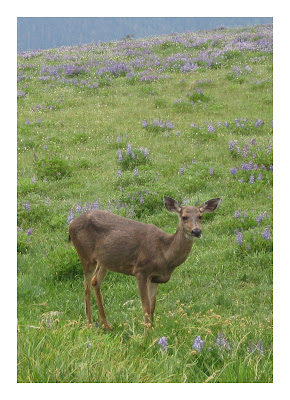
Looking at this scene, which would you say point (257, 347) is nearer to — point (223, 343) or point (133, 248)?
point (223, 343)

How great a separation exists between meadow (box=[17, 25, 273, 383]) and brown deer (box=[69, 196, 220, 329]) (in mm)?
504

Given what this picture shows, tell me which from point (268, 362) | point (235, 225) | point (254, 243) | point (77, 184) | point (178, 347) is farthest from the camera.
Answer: point (77, 184)

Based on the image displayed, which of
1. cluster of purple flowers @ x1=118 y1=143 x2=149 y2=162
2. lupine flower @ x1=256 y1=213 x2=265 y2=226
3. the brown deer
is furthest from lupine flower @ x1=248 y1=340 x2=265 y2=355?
cluster of purple flowers @ x1=118 y1=143 x2=149 y2=162

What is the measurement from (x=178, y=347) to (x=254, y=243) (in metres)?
3.69

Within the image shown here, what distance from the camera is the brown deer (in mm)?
5859

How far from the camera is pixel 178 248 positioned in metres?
5.88

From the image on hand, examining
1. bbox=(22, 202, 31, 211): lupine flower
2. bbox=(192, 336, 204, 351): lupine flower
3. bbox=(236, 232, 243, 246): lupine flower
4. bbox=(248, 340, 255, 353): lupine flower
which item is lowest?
bbox=(248, 340, 255, 353): lupine flower

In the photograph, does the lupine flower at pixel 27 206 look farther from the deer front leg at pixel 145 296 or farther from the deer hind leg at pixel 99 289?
the deer front leg at pixel 145 296

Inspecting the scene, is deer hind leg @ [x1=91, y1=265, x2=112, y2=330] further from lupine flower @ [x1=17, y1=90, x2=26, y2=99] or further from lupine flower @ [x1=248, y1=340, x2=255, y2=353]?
lupine flower @ [x1=17, y1=90, x2=26, y2=99]

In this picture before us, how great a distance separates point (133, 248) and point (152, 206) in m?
4.09

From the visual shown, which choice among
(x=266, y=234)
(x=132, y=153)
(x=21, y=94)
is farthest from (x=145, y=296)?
(x=21, y=94)

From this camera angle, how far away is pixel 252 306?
23.4 ft
